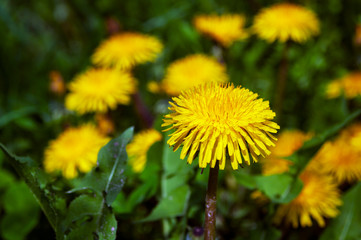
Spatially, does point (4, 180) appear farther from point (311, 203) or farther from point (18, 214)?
point (311, 203)

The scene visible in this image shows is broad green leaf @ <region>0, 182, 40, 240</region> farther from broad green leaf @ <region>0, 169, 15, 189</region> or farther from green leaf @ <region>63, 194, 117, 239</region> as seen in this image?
green leaf @ <region>63, 194, 117, 239</region>

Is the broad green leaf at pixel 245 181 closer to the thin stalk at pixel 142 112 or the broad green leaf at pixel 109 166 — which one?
the broad green leaf at pixel 109 166

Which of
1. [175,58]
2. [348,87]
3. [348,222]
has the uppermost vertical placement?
[175,58]

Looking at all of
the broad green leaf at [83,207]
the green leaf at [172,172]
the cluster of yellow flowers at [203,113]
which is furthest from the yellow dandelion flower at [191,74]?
the broad green leaf at [83,207]

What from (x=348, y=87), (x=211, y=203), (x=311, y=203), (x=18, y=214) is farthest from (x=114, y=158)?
(x=348, y=87)

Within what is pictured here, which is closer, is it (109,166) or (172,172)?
(109,166)

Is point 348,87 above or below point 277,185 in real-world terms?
above

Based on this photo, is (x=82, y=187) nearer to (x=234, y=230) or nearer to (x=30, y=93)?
(x=234, y=230)
